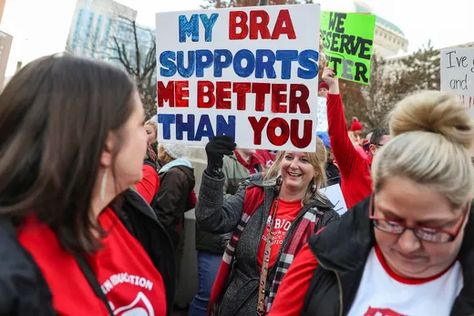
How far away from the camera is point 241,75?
9.55 ft

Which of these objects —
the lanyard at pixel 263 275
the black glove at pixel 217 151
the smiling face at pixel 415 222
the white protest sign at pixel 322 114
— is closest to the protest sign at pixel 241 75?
the black glove at pixel 217 151

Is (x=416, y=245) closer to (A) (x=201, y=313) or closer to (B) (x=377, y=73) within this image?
(A) (x=201, y=313)

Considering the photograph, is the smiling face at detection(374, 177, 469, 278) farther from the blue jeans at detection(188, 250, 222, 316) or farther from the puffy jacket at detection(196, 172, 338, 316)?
the blue jeans at detection(188, 250, 222, 316)

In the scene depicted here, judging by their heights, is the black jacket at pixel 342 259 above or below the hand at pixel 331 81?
below

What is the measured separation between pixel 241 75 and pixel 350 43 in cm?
227

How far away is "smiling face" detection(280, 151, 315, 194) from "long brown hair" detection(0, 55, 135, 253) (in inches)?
71.8

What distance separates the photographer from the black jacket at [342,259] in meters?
1.54

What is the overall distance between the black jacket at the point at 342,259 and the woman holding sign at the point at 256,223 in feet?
3.58

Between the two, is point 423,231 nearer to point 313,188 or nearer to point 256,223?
point 256,223

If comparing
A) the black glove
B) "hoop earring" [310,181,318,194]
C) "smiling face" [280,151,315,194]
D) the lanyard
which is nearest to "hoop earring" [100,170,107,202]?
the black glove

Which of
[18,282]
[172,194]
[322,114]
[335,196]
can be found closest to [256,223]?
[335,196]

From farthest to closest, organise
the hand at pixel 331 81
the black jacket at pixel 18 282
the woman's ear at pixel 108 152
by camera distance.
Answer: the hand at pixel 331 81 → the woman's ear at pixel 108 152 → the black jacket at pixel 18 282

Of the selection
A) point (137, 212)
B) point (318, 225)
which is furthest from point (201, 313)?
point (137, 212)

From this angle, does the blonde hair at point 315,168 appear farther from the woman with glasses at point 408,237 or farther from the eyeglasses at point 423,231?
the eyeglasses at point 423,231
